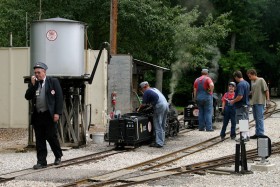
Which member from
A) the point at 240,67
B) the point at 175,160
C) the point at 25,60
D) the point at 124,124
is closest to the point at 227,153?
the point at 175,160

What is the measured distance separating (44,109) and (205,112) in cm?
833

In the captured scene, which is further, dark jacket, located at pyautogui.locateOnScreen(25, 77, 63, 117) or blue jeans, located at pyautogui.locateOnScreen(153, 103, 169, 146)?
blue jeans, located at pyautogui.locateOnScreen(153, 103, 169, 146)

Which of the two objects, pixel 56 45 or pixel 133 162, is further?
pixel 56 45

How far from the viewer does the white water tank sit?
1402cm

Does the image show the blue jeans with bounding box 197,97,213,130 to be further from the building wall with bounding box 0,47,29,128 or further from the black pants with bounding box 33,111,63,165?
the black pants with bounding box 33,111,63,165

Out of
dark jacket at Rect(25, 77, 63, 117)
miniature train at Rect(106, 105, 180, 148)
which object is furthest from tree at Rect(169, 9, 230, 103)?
dark jacket at Rect(25, 77, 63, 117)

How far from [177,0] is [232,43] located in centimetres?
899

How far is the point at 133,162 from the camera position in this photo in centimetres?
1203

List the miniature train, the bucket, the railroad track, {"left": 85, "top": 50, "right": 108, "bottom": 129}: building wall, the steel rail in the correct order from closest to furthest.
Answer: the steel rail < the railroad track < the miniature train < the bucket < {"left": 85, "top": 50, "right": 108, "bottom": 129}: building wall

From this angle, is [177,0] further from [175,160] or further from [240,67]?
[175,160]

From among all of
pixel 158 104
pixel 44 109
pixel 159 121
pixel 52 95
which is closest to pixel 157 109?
pixel 158 104

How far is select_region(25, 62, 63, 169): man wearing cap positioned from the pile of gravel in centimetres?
57

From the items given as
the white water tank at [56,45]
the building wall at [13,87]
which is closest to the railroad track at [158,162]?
the white water tank at [56,45]

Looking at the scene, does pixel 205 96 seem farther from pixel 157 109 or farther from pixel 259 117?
pixel 157 109
